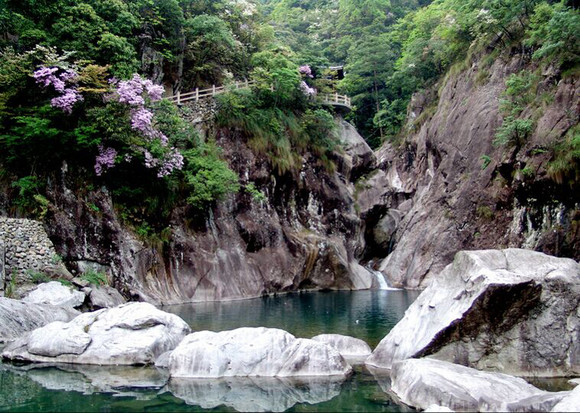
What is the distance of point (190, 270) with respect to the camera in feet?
84.2

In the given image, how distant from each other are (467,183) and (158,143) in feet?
62.3

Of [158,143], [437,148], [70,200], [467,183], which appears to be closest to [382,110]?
[437,148]

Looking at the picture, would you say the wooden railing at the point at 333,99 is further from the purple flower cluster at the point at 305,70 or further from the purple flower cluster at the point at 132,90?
the purple flower cluster at the point at 132,90

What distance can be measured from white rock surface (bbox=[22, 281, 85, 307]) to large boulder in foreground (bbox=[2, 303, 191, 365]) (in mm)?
3780

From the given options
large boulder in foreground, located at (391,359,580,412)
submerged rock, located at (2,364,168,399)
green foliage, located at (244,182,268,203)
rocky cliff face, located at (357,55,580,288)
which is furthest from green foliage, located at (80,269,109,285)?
rocky cliff face, located at (357,55,580,288)

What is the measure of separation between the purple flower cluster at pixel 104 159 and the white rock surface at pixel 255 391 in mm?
14240

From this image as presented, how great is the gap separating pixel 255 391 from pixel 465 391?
393 cm

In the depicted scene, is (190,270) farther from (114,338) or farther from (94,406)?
(94,406)

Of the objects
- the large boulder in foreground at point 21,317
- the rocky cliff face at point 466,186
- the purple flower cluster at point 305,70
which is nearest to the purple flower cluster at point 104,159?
the large boulder in foreground at point 21,317

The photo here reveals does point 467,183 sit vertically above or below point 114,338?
above

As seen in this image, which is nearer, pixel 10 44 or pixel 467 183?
pixel 10 44

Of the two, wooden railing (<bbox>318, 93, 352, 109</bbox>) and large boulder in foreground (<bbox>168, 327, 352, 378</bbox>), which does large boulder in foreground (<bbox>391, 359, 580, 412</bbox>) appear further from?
wooden railing (<bbox>318, 93, 352, 109</bbox>)

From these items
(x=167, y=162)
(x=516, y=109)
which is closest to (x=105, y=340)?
(x=167, y=162)

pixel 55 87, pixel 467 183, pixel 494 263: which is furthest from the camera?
pixel 467 183
